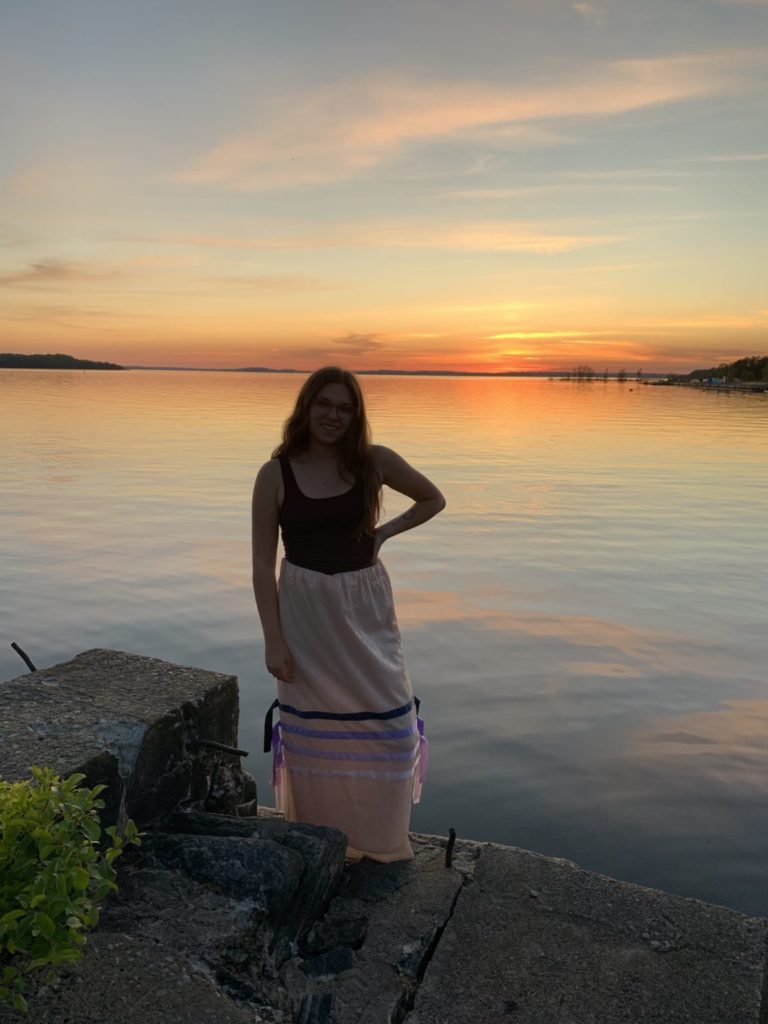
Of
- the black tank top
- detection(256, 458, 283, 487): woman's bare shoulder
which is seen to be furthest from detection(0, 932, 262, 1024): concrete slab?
detection(256, 458, 283, 487): woman's bare shoulder

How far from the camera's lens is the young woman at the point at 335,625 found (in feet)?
12.5

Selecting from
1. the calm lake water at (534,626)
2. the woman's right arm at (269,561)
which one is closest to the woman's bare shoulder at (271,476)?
the woman's right arm at (269,561)

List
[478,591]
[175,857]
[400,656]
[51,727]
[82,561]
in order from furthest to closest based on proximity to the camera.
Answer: [82,561] < [478,591] < [400,656] < [51,727] < [175,857]

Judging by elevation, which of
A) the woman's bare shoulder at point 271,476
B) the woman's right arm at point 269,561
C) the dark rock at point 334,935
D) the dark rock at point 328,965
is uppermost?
the woman's bare shoulder at point 271,476

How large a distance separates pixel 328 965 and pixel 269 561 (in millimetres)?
1654

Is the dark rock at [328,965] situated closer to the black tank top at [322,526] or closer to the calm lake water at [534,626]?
the black tank top at [322,526]

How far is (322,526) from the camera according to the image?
3.83 m

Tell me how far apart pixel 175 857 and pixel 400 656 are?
53.6 inches

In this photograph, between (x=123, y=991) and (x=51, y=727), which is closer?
(x=123, y=991)

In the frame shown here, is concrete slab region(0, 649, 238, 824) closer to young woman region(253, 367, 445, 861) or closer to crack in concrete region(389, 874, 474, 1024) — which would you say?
young woman region(253, 367, 445, 861)

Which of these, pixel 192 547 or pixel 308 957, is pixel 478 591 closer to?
pixel 192 547

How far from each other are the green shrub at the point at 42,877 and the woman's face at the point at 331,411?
1.90 metres

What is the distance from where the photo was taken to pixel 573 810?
5984mm

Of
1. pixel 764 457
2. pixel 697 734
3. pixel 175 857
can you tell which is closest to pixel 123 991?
pixel 175 857
